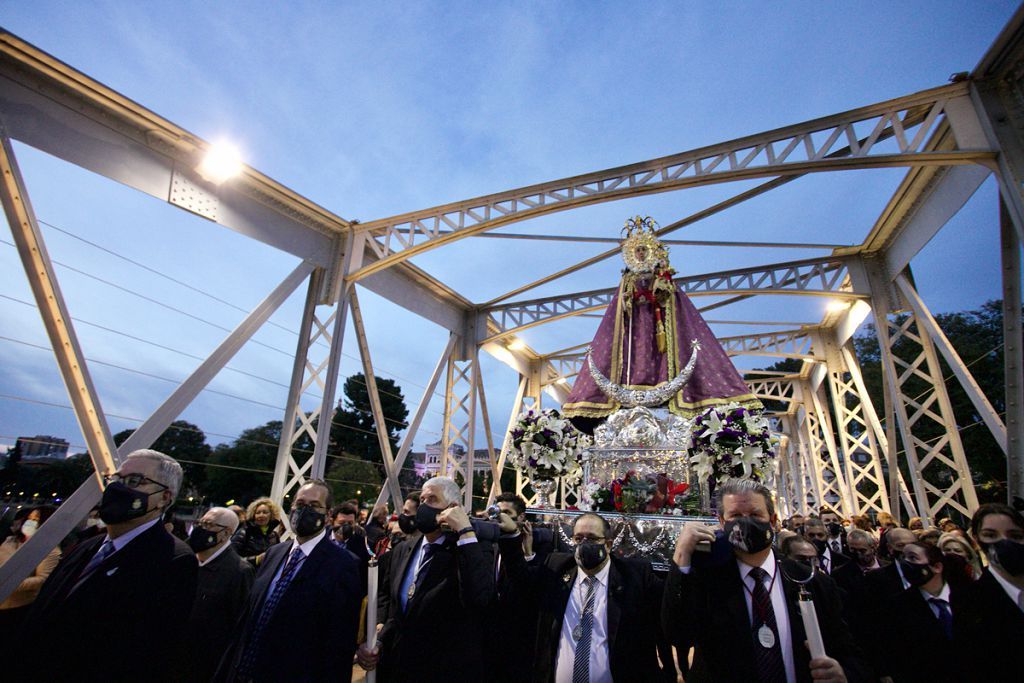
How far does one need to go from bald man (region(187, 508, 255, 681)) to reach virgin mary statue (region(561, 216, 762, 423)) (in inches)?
177

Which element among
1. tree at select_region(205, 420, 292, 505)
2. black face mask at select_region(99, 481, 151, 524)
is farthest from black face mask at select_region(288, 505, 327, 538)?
tree at select_region(205, 420, 292, 505)

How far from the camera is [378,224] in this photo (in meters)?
8.96

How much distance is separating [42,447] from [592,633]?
6.51 metres

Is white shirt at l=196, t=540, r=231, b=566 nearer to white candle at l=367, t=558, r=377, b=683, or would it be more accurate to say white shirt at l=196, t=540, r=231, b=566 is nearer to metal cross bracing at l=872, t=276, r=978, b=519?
white candle at l=367, t=558, r=377, b=683

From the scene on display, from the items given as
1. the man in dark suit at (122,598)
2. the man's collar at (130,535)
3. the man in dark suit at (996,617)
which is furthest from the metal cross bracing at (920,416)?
the man's collar at (130,535)

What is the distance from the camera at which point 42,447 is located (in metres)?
5.64

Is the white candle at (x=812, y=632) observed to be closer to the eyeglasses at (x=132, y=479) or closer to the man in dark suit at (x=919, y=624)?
the man in dark suit at (x=919, y=624)

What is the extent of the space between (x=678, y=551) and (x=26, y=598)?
418 centimetres

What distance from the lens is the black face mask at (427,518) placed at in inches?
116

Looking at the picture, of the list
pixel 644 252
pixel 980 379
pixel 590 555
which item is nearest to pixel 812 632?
pixel 590 555

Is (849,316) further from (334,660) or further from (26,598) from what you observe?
(26,598)

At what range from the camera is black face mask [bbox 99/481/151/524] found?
7.75ft

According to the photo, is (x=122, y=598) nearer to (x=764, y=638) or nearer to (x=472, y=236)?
(x=764, y=638)

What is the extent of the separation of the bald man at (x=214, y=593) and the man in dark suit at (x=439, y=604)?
35.7 inches
